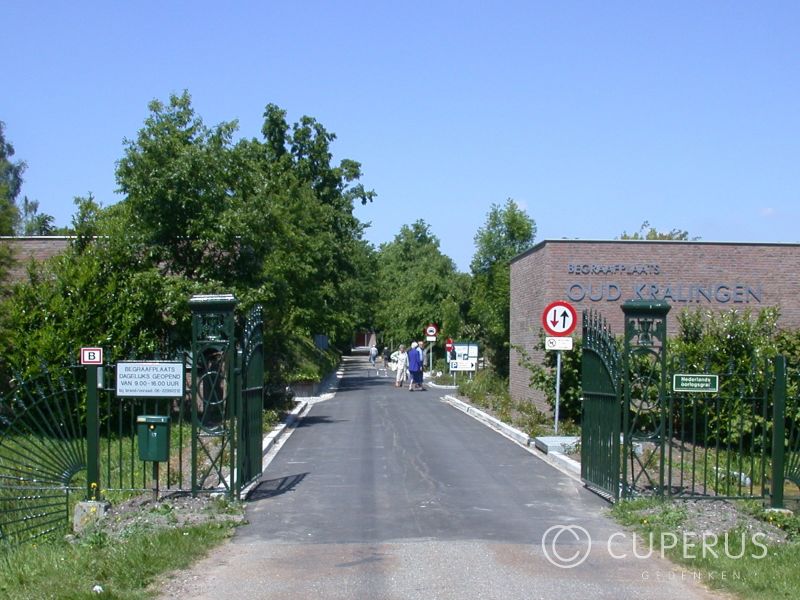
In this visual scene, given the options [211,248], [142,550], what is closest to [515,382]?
[211,248]

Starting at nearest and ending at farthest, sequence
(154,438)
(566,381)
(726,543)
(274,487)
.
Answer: (726,543) → (154,438) → (274,487) → (566,381)

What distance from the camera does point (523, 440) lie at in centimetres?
1956

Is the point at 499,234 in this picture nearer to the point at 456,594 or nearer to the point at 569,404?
the point at 569,404

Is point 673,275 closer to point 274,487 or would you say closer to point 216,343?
point 274,487

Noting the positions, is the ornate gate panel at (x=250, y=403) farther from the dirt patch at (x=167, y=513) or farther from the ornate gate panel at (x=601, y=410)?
the ornate gate panel at (x=601, y=410)

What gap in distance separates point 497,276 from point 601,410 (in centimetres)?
2601

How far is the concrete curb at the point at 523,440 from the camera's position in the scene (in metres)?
15.4

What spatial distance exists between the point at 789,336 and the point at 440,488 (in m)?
9.58

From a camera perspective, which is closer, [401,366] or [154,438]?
[154,438]

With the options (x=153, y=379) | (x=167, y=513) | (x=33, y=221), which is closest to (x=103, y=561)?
(x=167, y=513)

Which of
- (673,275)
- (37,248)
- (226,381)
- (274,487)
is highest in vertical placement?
(37,248)

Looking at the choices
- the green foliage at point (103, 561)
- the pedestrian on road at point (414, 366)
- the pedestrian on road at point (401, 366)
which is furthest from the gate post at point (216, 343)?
Result: the pedestrian on road at point (401, 366)

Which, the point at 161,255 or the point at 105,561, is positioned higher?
the point at 161,255

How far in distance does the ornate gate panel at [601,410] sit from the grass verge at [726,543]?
749 millimetres
